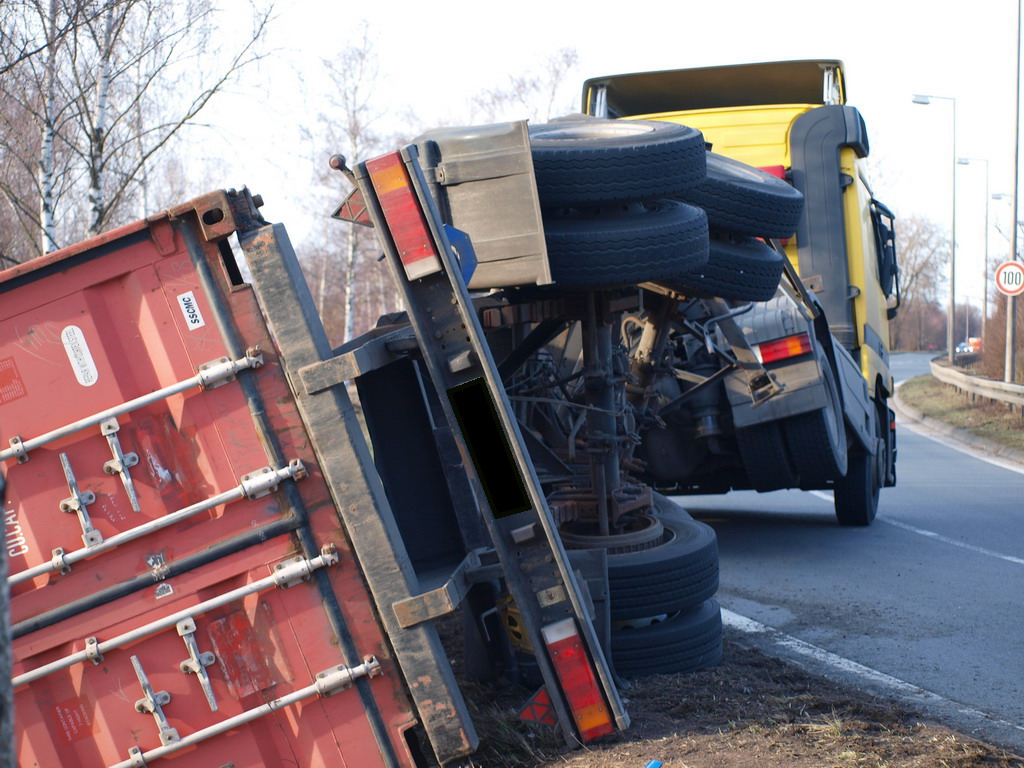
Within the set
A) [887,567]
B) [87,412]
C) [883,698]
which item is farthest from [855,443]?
[87,412]

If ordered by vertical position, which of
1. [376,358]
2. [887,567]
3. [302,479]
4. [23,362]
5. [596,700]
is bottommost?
[887,567]

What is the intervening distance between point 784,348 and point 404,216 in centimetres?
442

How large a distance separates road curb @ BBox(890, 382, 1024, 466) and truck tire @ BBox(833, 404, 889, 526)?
6.15m

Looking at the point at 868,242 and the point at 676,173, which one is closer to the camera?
the point at 676,173

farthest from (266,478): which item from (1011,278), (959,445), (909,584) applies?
(1011,278)

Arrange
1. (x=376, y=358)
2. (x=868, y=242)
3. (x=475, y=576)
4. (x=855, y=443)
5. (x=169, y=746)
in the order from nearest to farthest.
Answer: (x=169, y=746) < (x=376, y=358) < (x=475, y=576) < (x=855, y=443) < (x=868, y=242)

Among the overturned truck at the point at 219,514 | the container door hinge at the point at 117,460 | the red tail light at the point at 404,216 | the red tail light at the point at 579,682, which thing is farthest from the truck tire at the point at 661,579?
the container door hinge at the point at 117,460

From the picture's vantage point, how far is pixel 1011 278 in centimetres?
1894

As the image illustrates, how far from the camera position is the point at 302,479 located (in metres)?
3.38

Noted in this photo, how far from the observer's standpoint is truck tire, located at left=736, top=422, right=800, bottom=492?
25.0ft

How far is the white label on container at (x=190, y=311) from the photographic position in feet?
11.1

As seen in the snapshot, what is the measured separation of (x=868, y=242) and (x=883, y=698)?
6094mm

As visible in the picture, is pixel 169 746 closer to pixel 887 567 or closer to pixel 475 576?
pixel 475 576

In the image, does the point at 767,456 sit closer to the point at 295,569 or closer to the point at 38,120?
the point at 295,569
